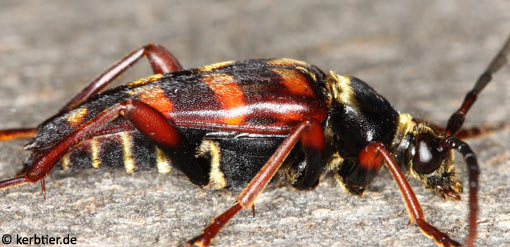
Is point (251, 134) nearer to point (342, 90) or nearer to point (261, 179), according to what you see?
point (261, 179)

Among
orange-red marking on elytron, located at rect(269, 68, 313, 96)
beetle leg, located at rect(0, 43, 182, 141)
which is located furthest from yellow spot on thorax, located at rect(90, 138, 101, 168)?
orange-red marking on elytron, located at rect(269, 68, 313, 96)

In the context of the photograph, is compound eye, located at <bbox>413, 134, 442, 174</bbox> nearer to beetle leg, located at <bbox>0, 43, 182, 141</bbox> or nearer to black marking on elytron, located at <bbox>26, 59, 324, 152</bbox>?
black marking on elytron, located at <bbox>26, 59, 324, 152</bbox>

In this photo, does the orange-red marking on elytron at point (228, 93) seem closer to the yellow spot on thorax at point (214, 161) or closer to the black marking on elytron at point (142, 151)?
the yellow spot on thorax at point (214, 161)

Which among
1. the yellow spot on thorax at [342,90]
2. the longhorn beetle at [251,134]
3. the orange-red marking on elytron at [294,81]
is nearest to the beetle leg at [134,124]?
the longhorn beetle at [251,134]

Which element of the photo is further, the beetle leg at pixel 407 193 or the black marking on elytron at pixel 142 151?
the black marking on elytron at pixel 142 151

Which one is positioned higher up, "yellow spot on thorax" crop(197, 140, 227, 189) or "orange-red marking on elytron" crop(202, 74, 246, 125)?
"orange-red marking on elytron" crop(202, 74, 246, 125)

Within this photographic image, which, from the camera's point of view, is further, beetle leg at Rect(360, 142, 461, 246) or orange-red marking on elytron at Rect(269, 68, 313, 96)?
orange-red marking on elytron at Rect(269, 68, 313, 96)
